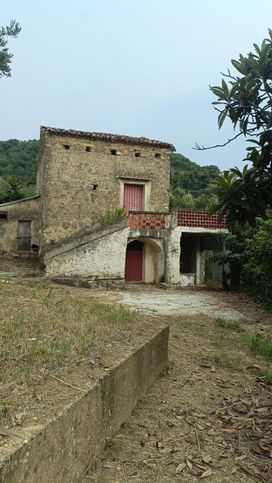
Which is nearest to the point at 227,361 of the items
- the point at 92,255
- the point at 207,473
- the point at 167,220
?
the point at 207,473

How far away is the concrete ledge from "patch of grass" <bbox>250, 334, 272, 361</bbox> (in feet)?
9.51

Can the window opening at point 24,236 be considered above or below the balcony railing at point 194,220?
below

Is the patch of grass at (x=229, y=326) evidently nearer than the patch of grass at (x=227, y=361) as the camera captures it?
No

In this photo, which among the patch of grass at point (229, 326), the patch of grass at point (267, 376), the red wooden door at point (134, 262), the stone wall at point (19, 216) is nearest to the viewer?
the patch of grass at point (267, 376)

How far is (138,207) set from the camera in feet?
66.3

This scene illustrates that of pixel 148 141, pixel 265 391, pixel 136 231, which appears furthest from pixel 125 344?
pixel 148 141

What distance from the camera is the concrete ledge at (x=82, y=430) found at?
220 cm

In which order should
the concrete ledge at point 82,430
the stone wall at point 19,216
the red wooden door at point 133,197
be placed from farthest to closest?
the stone wall at point 19,216
the red wooden door at point 133,197
the concrete ledge at point 82,430

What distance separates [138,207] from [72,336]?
53.3ft

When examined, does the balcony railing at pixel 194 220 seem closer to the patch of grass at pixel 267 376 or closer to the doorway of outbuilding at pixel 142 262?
the doorway of outbuilding at pixel 142 262

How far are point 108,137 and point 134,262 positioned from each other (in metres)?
5.86

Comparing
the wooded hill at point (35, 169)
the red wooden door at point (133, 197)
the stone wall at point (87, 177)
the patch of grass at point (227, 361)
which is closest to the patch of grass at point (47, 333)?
the patch of grass at point (227, 361)

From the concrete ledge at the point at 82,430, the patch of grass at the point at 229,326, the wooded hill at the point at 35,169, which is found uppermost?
the wooded hill at the point at 35,169

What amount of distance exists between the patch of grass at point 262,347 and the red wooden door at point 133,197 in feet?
42.2
